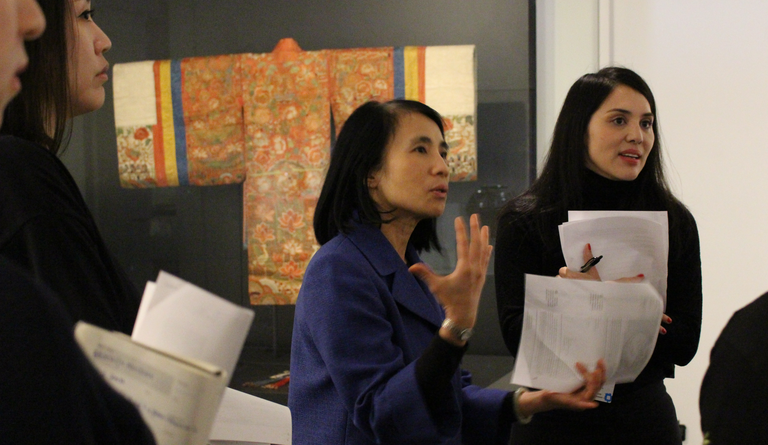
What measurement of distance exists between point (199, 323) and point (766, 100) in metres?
2.87

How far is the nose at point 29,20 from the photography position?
542 mm

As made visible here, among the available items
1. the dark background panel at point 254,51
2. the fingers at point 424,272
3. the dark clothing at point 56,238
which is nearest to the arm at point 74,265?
the dark clothing at point 56,238

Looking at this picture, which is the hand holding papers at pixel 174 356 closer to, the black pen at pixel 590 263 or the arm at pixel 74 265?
the arm at pixel 74 265

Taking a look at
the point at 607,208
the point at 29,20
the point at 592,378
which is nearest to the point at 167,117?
the point at 607,208

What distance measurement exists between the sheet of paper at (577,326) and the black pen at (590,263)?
0.18 metres

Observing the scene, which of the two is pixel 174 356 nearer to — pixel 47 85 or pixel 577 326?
pixel 47 85

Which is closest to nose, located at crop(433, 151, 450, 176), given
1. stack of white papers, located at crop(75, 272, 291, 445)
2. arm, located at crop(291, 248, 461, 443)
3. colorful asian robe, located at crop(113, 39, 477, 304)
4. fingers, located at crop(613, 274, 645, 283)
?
arm, located at crop(291, 248, 461, 443)

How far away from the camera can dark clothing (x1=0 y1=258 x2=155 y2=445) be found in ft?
1.56

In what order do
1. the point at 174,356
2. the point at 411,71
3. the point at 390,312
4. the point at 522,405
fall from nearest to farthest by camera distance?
the point at 174,356 → the point at 390,312 → the point at 522,405 → the point at 411,71

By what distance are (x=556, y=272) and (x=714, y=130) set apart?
156 centimetres

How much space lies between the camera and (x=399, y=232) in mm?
1611

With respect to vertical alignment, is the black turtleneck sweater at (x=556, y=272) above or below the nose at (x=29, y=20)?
below

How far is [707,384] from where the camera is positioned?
0.81m

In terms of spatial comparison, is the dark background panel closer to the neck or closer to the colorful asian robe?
the colorful asian robe
